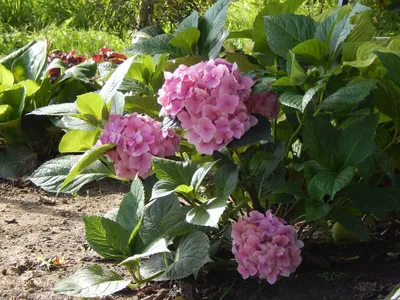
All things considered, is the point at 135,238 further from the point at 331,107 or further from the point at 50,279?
the point at 331,107

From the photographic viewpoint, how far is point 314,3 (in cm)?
686

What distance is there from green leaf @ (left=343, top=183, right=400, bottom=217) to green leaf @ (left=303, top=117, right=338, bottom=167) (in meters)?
0.13

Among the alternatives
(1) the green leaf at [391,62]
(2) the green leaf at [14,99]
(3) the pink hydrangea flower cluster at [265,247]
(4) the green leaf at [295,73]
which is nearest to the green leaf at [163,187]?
(3) the pink hydrangea flower cluster at [265,247]

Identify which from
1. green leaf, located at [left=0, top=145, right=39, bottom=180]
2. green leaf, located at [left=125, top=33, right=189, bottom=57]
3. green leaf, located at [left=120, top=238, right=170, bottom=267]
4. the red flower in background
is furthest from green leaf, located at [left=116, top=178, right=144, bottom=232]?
the red flower in background

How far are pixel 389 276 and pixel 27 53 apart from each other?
98.7 inches

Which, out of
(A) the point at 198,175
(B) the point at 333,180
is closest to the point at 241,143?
(A) the point at 198,175

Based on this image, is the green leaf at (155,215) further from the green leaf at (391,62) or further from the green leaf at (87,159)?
the green leaf at (391,62)

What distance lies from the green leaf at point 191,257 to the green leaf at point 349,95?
486 millimetres

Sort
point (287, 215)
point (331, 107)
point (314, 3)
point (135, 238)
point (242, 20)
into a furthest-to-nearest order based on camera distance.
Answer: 1. point (242, 20)
2. point (314, 3)
3. point (287, 215)
4. point (135, 238)
5. point (331, 107)

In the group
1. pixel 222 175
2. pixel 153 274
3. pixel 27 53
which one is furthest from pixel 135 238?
pixel 27 53

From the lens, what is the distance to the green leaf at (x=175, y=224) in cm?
202

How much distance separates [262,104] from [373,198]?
403 millimetres

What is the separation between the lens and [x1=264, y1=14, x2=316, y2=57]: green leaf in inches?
80.8

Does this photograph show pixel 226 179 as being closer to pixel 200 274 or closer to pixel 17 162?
pixel 200 274
